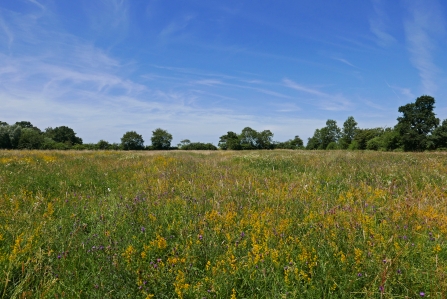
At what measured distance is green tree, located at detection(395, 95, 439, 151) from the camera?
4697cm

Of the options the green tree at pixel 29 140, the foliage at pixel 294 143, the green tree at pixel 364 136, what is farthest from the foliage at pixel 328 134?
the green tree at pixel 29 140

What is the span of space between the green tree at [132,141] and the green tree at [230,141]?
30411 mm

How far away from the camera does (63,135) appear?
8856 centimetres

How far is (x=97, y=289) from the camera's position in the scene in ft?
6.49

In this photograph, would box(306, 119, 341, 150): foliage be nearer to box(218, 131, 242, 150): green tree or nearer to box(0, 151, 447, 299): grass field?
box(218, 131, 242, 150): green tree

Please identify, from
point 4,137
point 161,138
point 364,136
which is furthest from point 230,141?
point 4,137

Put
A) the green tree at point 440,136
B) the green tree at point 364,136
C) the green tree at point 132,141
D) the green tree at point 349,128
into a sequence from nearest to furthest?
the green tree at point 440,136 → the green tree at point 364,136 → the green tree at point 132,141 → the green tree at point 349,128

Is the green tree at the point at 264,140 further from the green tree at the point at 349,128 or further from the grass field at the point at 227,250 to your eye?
the grass field at the point at 227,250

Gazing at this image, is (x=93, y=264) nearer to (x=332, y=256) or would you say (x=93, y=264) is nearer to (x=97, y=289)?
(x=97, y=289)

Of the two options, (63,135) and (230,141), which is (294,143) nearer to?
(230,141)

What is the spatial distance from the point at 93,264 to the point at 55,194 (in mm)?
3761

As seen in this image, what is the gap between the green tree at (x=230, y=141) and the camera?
83750 mm

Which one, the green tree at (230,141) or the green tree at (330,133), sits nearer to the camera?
the green tree at (230,141)

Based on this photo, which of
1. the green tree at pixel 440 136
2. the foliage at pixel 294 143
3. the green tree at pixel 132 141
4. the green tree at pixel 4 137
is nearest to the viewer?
the green tree at pixel 440 136
